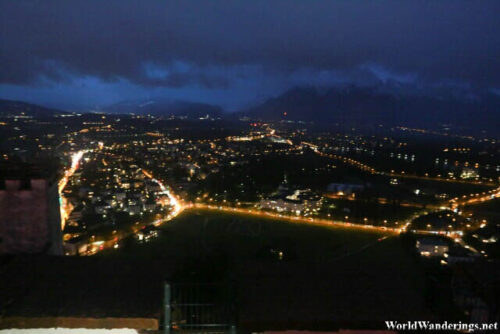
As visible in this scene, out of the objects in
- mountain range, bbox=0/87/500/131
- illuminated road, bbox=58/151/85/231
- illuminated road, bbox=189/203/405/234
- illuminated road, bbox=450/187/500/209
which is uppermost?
mountain range, bbox=0/87/500/131

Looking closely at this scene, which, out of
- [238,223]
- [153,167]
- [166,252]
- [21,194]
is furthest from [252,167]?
[21,194]

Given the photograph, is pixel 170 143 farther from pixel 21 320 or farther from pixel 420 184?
pixel 21 320

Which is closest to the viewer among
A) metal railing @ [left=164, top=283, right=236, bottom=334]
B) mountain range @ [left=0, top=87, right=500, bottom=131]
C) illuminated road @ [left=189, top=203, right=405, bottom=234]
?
metal railing @ [left=164, top=283, right=236, bottom=334]

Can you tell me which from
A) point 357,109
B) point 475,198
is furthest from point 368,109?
point 475,198

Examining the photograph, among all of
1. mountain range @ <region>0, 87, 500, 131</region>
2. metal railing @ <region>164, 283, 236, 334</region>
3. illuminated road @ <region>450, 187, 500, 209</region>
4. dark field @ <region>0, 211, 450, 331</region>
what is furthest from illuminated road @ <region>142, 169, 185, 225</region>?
mountain range @ <region>0, 87, 500, 131</region>

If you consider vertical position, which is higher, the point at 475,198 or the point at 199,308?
the point at 199,308

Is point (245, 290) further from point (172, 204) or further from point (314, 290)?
point (172, 204)

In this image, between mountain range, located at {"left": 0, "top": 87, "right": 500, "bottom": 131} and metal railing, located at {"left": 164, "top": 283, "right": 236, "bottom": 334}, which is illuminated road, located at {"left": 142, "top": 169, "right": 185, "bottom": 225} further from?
mountain range, located at {"left": 0, "top": 87, "right": 500, "bottom": 131}

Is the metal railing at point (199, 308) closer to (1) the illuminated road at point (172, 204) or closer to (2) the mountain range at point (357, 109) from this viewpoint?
(1) the illuminated road at point (172, 204)

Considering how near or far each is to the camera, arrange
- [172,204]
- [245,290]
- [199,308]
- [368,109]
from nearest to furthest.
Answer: [199,308]
[245,290]
[172,204]
[368,109]

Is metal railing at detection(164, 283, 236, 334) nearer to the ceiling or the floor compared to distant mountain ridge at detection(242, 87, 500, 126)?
nearer to the floor
